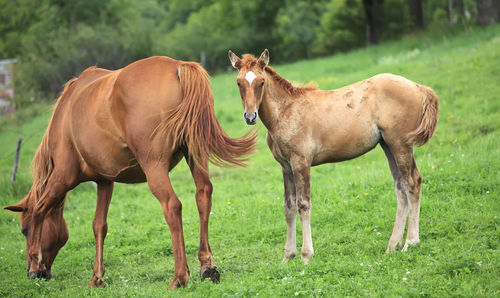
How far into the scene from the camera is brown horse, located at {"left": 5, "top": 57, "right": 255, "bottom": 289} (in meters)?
5.40

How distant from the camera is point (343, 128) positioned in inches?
241

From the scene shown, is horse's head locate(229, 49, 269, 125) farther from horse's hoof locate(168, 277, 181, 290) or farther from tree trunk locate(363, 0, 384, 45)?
tree trunk locate(363, 0, 384, 45)

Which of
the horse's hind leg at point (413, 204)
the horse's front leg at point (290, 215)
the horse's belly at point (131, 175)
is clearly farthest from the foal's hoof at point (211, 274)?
the horse's hind leg at point (413, 204)

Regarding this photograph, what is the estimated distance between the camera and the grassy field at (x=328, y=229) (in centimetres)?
511

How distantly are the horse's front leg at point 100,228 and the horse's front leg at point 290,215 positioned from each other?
2.31 metres

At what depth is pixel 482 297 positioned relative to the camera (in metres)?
4.52

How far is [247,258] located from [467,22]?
20.3 m

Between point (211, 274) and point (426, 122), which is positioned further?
point (426, 122)

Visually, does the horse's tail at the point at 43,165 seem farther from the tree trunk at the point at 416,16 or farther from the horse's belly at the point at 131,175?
the tree trunk at the point at 416,16

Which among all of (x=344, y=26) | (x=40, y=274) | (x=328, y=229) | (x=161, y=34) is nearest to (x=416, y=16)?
(x=344, y=26)

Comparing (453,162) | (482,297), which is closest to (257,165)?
(453,162)

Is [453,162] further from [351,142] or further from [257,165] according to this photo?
[257,165]

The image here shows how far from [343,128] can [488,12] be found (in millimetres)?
18094

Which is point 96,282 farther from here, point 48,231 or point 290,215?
point 290,215
